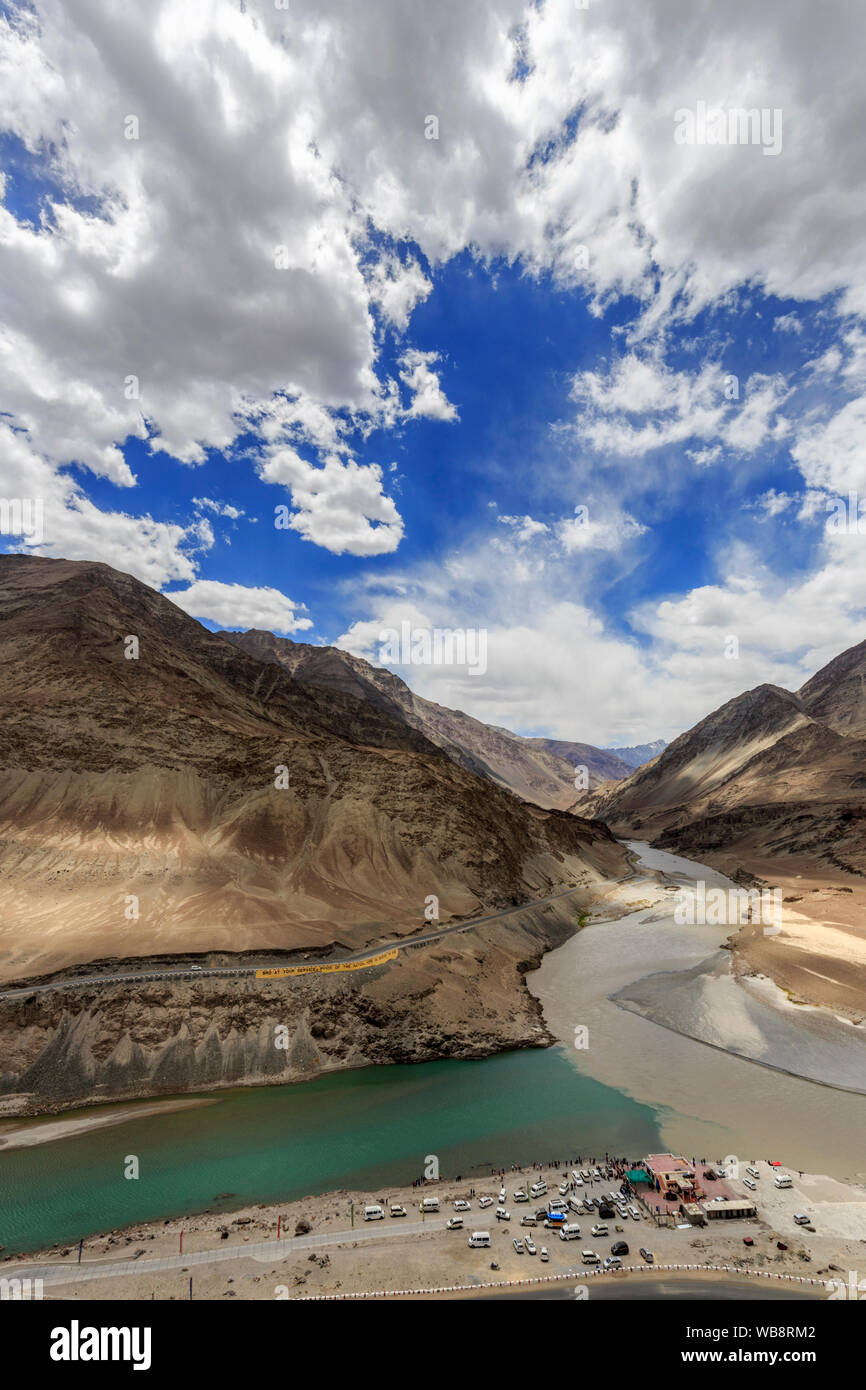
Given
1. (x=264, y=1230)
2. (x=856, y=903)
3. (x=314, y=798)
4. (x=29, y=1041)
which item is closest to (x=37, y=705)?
(x=314, y=798)

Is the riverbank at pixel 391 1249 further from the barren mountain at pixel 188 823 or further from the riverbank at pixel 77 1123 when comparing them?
the barren mountain at pixel 188 823

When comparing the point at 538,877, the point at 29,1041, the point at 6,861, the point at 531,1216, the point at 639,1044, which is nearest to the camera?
the point at 531,1216

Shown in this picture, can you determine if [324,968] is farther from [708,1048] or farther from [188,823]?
[188,823]

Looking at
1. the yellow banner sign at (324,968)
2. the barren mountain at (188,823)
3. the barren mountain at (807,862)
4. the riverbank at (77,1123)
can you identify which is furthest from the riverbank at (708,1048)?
the riverbank at (77,1123)

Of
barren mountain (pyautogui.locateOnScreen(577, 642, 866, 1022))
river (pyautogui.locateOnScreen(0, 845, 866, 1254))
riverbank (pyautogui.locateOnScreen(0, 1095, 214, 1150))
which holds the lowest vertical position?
riverbank (pyautogui.locateOnScreen(0, 1095, 214, 1150))

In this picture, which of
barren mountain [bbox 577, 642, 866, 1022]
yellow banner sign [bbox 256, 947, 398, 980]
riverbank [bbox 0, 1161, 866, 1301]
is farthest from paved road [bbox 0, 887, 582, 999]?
barren mountain [bbox 577, 642, 866, 1022]

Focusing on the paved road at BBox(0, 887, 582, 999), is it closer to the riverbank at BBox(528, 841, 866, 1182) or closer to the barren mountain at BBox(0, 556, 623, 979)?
the barren mountain at BBox(0, 556, 623, 979)

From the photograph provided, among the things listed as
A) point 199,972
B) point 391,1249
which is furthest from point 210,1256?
point 199,972
